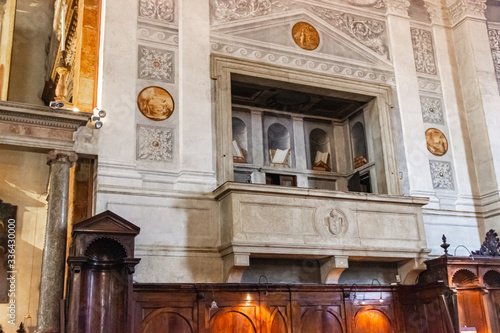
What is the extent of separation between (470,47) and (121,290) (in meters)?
9.18

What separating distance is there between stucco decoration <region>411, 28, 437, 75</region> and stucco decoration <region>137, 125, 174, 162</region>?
5.94 m

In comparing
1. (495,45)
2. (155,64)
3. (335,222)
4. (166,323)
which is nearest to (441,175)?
(335,222)

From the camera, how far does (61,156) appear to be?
8.84 metres

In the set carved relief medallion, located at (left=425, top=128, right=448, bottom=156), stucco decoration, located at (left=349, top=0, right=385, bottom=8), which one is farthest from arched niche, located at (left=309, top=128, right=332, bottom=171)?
stucco decoration, located at (left=349, top=0, right=385, bottom=8)

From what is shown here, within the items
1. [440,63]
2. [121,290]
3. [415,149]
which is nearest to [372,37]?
[440,63]

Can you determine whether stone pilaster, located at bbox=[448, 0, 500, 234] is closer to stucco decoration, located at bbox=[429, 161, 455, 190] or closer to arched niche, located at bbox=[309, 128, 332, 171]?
stucco decoration, located at bbox=[429, 161, 455, 190]

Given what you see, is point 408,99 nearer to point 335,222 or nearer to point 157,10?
point 335,222

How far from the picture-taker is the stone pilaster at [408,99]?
11469mm

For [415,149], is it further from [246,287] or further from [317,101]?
[246,287]

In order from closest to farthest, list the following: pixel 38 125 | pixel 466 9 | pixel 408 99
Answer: pixel 38 125, pixel 408 99, pixel 466 9

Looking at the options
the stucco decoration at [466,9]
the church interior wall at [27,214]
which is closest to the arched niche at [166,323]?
the church interior wall at [27,214]

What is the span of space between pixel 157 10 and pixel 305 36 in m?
3.05

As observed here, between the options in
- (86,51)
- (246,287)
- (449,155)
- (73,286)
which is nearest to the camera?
(73,286)

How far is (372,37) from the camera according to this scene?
12219mm
